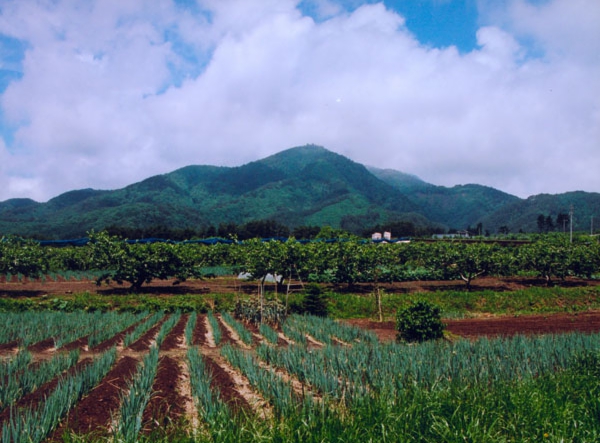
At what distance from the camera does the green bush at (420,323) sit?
1072cm

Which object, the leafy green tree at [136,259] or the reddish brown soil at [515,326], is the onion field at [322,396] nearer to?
the reddish brown soil at [515,326]

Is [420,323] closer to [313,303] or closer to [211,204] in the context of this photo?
[313,303]

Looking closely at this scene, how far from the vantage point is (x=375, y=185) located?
19000cm

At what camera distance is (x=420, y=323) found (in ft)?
35.2

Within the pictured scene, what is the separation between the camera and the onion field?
13.6 ft

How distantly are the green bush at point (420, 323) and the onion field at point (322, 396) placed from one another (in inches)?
97.0

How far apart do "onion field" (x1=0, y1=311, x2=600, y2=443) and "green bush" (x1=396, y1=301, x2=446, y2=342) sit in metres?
2.46

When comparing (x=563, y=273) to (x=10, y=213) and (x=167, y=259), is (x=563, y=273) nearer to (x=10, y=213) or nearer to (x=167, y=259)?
(x=167, y=259)

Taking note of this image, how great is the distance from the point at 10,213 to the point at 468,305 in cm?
13359

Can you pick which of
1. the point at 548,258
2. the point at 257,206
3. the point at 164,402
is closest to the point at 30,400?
the point at 164,402

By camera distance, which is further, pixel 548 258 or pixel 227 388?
pixel 548 258

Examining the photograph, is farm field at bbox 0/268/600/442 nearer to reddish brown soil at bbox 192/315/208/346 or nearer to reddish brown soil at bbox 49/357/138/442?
reddish brown soil at bbox 49/357/138/442

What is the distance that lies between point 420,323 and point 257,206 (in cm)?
13032

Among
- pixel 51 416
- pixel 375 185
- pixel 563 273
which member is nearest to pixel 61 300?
pixel 51 416
